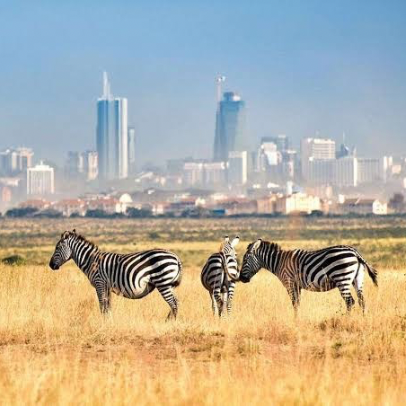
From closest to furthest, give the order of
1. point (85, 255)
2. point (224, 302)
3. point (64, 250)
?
point (224, 302) → point (85, 255) → point (64, 250)

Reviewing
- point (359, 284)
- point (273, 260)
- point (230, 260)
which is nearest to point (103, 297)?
point (230, 260)

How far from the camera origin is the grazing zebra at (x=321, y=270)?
17703mm

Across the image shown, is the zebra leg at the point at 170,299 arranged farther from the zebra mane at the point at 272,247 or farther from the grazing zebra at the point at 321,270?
the zebra mane at the point at 272,247

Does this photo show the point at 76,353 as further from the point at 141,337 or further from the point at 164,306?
the point at 164,306

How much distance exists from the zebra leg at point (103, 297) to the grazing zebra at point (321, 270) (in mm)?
2013

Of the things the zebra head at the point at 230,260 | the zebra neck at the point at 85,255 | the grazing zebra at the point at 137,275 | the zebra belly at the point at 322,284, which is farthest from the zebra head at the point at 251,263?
the zebra neck at the point at 85,255

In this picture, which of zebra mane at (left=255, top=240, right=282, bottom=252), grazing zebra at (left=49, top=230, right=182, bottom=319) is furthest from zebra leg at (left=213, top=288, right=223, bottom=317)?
zebra mane at (left=255, top=240, right=282, bottom=252)

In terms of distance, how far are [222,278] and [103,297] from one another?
169 centimetres

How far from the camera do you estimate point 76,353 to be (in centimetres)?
1394

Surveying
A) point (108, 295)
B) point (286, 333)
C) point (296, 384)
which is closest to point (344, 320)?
point (286, 333)

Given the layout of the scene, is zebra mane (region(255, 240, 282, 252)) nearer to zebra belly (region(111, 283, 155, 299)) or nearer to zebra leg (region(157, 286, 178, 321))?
zebra leg (region(157, 286, 178, 321))

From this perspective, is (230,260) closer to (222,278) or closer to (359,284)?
(222,278)

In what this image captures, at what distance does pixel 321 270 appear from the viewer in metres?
17.8

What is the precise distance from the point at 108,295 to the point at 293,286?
2615mm
